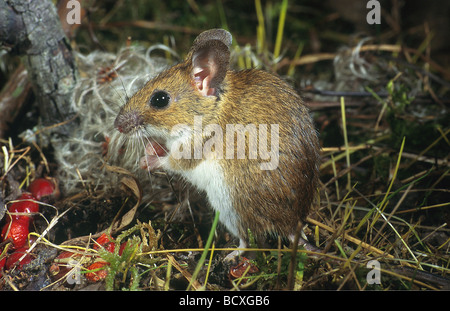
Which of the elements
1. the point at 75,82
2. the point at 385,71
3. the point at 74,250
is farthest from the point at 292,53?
the point at 74,250

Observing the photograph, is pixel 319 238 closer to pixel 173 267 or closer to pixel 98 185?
pixel 173 267

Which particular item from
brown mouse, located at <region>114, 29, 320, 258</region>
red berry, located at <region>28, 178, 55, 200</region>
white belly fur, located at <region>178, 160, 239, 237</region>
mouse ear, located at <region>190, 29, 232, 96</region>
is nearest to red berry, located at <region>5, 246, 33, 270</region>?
red berry, located at <region>28, 178, 55, 200</region>

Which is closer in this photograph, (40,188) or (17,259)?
(17,259)

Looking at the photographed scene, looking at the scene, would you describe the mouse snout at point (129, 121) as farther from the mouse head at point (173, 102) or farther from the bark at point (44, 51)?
the bark at point (44, 51)

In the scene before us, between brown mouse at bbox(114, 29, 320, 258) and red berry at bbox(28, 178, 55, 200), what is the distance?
78cm

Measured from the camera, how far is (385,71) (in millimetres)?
4152

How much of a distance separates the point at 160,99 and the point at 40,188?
1128mm

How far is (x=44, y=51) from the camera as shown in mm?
3049

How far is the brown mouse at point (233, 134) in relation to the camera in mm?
2469

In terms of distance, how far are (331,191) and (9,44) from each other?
8.47ft

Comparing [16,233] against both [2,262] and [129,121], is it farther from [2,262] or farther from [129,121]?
[129,121]

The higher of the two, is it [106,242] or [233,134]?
[233,134]

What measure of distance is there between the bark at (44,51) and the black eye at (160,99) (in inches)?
39.7

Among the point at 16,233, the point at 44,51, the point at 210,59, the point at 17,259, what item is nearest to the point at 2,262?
the point at 17,259
